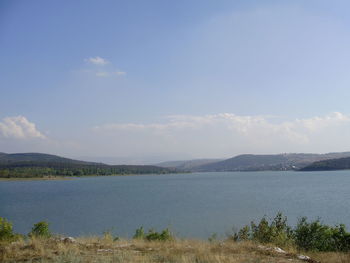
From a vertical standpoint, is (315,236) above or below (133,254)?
below

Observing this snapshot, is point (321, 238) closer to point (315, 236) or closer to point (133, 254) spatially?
point (315, 236)

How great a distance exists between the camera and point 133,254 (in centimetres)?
1062

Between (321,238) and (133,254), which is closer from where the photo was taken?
(133,254)

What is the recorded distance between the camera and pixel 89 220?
46594 millimetres

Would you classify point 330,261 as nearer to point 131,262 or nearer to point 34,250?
point 131,262

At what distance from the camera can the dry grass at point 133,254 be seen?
9422mm

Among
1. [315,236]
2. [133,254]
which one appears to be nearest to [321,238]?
[315,236]

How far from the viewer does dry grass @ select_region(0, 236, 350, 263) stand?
30.9ft

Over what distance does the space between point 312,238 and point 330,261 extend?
896cm

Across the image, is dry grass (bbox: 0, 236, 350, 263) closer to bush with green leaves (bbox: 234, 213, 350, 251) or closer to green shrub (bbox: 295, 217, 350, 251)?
bush with green leaves (bbox: 234, 213, 350, 251)

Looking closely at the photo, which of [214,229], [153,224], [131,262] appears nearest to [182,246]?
[131,262]

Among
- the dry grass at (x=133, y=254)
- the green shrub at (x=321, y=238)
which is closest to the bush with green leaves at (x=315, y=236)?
the green shrub at (x=321, y=238)

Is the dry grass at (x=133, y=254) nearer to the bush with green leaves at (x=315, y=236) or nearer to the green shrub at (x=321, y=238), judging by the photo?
the bush with green leaves at (x=315, y=236)

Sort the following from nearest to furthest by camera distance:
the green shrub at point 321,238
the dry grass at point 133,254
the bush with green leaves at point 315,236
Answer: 1. the dry grass at point 133,254
2. the bush with green leaves at point 315,236
3. the green shrub at point 321,238
